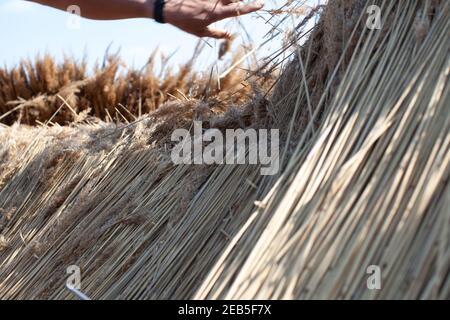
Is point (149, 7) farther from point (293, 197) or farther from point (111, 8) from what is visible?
point (293, 197)

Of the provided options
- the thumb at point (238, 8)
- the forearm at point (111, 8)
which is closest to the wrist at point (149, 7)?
the forearm at point (111, 8)

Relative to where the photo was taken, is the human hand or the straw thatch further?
the human hand

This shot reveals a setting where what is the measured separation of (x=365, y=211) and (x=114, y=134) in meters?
1.18

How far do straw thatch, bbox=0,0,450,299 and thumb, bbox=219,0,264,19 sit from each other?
115 mm

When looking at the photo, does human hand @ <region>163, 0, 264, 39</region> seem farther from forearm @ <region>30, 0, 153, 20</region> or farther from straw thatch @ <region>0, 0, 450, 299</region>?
straw thatch @ <region>0, 0, 450, 299</region>

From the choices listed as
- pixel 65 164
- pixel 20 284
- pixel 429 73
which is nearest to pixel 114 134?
pixel 65 164

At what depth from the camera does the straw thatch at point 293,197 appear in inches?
38.2

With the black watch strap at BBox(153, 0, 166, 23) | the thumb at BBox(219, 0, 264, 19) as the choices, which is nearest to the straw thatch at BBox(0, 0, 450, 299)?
the thumb at BBox(219, 0, 264, 19)

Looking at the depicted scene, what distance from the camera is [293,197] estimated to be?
1080 millimetres

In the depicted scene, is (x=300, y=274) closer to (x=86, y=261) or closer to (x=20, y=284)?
(x=86, y=261)

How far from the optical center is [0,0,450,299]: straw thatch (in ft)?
3.18

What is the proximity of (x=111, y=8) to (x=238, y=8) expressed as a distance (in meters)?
0.28

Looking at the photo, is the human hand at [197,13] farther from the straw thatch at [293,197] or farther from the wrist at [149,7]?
the straw thatch at [293,197]

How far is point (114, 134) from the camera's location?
206cm
